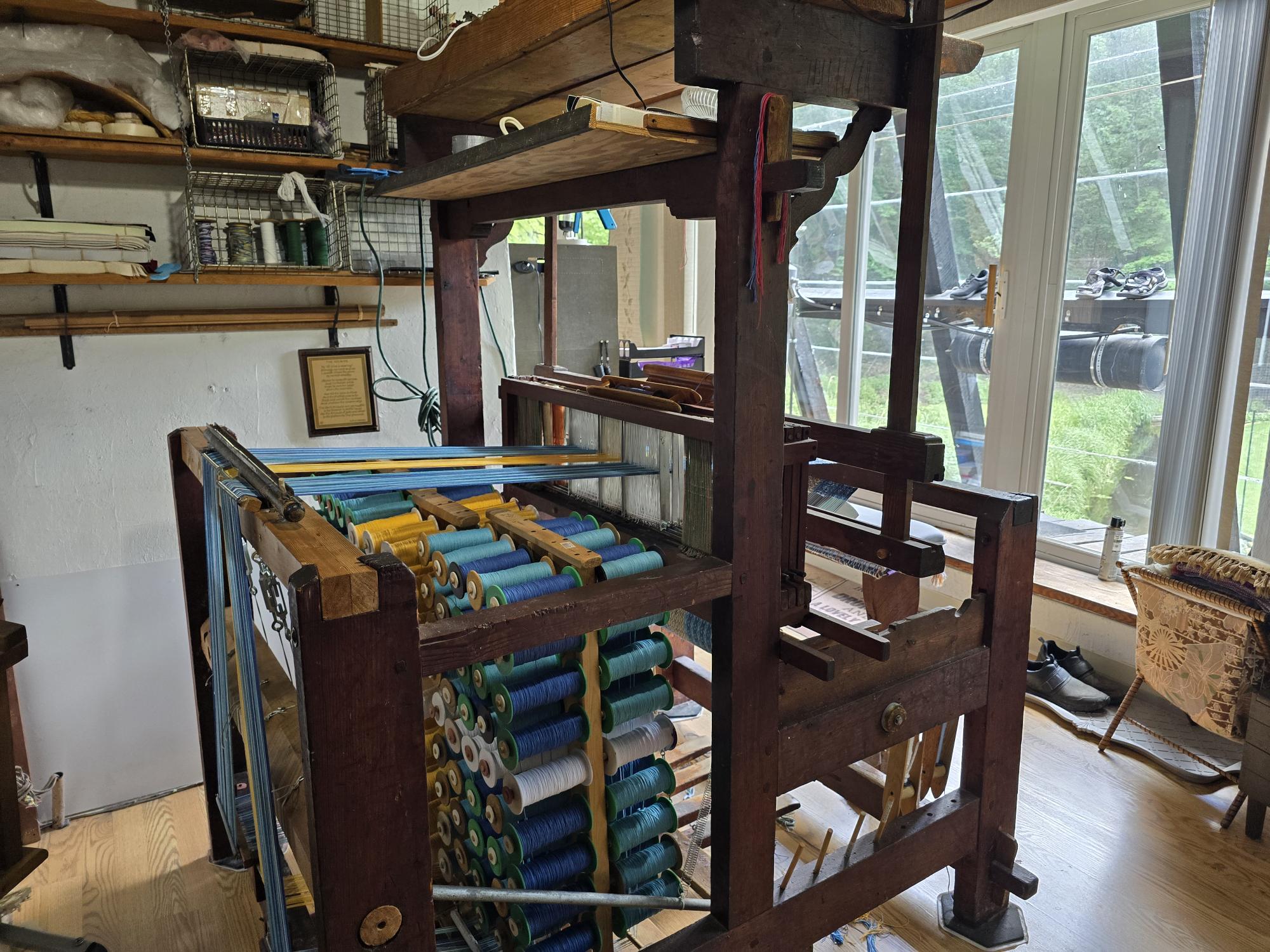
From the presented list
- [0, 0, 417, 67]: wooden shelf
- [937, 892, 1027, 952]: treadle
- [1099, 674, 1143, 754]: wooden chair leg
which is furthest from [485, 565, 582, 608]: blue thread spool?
[1099, 674, 1143, 754]: wooden chair leg

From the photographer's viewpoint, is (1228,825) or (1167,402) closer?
(1228,825)

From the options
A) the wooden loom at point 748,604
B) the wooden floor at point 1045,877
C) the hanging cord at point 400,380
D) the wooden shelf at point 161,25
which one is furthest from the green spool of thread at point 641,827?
the wooden shelf at point 161,25

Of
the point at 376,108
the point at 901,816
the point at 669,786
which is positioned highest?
the point at 376,108

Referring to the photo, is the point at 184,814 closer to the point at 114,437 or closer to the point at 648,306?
the point at 114,437

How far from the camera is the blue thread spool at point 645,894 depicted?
61.9 inches

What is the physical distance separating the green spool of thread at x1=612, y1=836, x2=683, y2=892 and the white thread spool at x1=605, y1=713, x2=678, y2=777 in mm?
167

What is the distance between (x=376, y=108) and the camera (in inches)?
103

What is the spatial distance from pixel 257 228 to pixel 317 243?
6.6 inches

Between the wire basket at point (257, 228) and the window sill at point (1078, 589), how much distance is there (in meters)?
2.25

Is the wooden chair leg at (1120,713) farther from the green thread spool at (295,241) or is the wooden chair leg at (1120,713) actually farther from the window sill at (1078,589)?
the green thread spool at (295,241)

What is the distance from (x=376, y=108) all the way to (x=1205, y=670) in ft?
9.35

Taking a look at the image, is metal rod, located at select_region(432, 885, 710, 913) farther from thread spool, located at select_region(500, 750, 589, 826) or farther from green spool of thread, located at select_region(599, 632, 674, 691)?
green spool of thread, located at select_region(599, 632, 674, 691)

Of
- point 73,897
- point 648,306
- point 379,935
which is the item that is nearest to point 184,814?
point 73,897

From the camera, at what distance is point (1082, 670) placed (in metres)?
3.23
